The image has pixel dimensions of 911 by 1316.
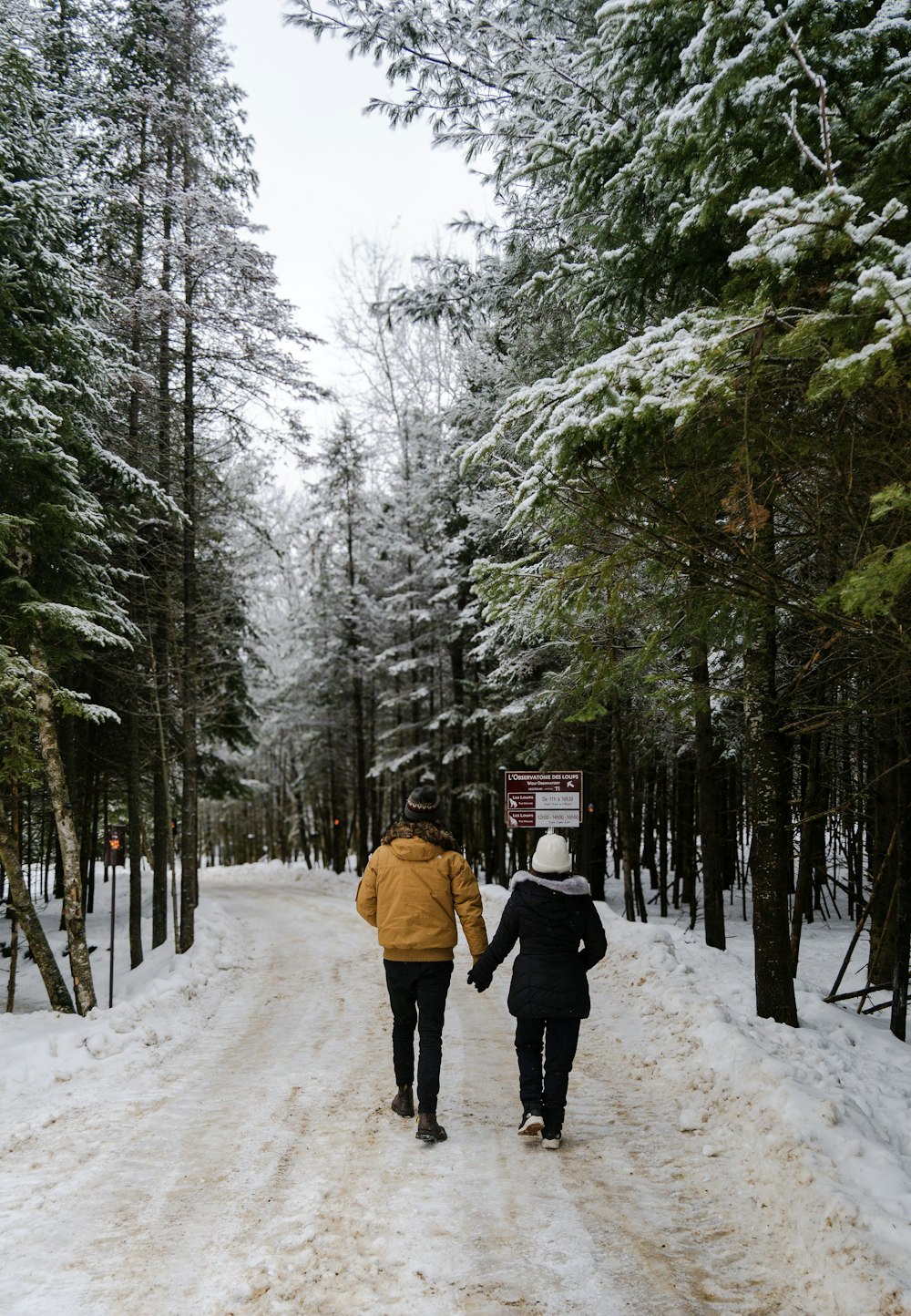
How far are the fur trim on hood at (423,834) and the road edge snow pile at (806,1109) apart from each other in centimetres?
240

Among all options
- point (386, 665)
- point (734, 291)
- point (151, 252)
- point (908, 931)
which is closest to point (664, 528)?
point (734, 291)

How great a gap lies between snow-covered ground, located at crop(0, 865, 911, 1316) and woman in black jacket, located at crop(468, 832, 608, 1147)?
315mm

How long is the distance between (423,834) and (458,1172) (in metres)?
1.92

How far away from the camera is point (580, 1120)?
5.41m

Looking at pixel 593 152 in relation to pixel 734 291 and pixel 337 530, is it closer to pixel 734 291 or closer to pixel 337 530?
pixel 734 291

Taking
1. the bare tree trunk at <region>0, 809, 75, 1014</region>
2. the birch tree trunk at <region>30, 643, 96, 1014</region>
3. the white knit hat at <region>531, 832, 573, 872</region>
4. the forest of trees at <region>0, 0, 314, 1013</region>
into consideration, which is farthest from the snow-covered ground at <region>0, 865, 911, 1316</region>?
the forest of trees at <region>0, 0, 314, 1013</region>

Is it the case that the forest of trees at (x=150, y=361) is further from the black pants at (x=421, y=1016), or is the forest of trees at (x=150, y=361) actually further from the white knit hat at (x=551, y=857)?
the white knit hat at (x=551, y=857)

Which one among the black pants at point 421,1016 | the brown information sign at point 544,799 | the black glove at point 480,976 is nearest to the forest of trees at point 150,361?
the brown information sign at point 544,799

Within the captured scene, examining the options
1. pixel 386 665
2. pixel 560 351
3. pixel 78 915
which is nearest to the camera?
pixel 78 915

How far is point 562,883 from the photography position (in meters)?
5.02

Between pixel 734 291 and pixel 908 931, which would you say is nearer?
pixel 734 291

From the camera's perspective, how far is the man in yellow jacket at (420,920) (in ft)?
16.9

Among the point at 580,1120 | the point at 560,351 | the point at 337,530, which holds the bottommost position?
the point at 580,1120

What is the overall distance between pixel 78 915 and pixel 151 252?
11.3 metres
